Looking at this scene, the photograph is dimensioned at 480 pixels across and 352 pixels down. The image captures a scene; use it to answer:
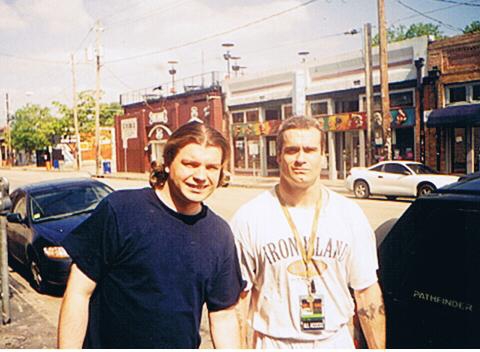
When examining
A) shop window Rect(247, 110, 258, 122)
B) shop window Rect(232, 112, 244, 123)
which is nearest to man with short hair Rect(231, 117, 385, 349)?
shop window Rect(247, 110, 258, 122)

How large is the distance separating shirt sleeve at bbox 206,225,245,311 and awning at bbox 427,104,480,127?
16.1 meters

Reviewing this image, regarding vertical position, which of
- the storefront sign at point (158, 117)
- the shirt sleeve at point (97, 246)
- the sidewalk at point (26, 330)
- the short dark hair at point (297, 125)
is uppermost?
the storefront sign at point (158, 117)

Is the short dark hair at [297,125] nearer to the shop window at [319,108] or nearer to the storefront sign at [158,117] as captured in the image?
the shop window at [319,108]

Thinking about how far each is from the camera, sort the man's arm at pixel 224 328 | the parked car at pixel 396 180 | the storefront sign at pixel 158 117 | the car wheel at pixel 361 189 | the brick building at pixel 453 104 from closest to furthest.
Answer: the man's arm at pixel 224 328, the parked car at pixel 396 180, the car wheel at pixel 361 189, the brick building at pixel 453 104, the storefront sign at pixel 158 117

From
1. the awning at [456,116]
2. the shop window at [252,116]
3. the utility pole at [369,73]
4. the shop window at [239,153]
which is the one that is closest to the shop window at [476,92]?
the awning at [456,116]

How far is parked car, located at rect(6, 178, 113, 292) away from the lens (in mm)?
5797

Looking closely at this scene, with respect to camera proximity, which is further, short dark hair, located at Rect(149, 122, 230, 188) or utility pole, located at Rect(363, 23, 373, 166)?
utility pole, located at Rect(363, 23, 373, 166)

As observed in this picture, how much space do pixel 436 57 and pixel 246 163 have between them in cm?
1065

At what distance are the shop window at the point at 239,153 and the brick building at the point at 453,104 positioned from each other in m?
10.2

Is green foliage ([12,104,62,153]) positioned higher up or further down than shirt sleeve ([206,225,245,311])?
higher up

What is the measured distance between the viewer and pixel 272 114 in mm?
25000

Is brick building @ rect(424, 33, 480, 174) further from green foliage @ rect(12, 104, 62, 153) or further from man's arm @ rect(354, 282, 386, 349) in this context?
green foliage @ rect(12, 104, 62, 153)

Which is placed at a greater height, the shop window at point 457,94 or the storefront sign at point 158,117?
the storefront sign at point 158,117

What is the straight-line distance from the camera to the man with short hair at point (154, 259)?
188cm
